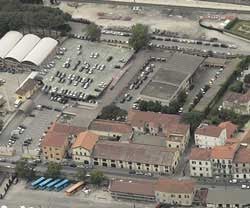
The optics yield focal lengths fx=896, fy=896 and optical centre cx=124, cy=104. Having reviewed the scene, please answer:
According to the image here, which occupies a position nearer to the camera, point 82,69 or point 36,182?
point 36,182

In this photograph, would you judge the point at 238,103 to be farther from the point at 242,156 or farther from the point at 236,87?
the point at 242,156

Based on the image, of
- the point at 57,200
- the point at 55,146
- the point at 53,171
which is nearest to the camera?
the point at 57,200

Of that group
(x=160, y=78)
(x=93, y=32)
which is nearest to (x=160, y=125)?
(x=160, y=78)

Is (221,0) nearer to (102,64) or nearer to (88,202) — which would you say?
(102,64)

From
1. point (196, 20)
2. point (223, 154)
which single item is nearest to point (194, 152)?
point (223, 154)

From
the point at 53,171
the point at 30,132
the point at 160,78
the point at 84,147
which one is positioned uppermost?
the point at 160,78

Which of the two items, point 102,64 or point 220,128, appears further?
point 102,64

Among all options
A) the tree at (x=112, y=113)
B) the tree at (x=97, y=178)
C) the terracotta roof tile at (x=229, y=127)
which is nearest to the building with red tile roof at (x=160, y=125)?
the tree at (x=112, y=113)
